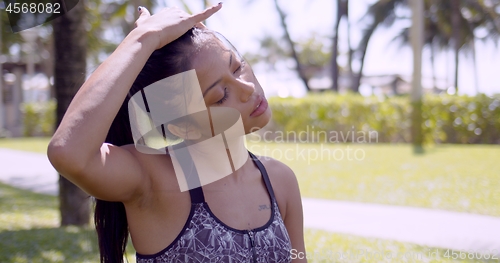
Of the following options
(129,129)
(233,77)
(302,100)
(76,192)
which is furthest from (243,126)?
(302,100)

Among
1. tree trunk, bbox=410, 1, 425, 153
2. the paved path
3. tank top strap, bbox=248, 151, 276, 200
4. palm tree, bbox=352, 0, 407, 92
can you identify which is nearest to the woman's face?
tank top strap, bbox=248, 151, 276, 200

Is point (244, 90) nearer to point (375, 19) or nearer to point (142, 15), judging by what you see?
point (142, 15)

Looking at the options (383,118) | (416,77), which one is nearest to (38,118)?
(383,118)

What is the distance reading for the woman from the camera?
1428 mm

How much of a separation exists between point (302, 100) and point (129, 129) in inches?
589

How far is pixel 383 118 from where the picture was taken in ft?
48.3

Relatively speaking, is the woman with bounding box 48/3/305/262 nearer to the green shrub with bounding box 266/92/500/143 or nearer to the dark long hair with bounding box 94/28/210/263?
the dark long hair with bounding box 94/28/210/263

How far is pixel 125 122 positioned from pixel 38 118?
22.6m

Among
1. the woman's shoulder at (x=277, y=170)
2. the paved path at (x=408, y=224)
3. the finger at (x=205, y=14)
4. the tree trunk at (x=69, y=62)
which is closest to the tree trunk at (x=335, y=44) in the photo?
the paved path at (x=408, y=224)

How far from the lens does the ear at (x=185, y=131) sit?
164 centimetres

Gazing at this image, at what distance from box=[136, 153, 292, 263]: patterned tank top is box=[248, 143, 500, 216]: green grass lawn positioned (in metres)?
4.86

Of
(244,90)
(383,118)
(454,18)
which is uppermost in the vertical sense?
(244,90)

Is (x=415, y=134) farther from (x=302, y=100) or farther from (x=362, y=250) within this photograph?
(x=362, y=250)

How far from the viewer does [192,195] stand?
158 centimetres
